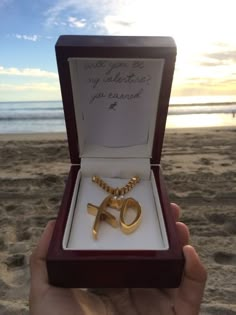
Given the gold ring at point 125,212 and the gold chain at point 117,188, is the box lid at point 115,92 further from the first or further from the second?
the gold ring at point 125,212

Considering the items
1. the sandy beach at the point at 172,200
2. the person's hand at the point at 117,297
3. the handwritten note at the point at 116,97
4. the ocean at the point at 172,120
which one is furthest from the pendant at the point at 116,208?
the ocean at the point at 172,120

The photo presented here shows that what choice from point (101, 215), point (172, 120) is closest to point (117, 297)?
point (101, 215)

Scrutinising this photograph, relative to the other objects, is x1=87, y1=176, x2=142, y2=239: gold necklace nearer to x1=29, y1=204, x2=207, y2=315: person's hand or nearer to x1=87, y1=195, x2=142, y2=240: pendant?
x1=87, y1=195, x2=142, y2=240: pendant

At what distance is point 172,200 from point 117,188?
5.78 ft

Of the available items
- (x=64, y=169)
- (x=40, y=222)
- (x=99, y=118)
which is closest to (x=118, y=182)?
(x=99, y=118)

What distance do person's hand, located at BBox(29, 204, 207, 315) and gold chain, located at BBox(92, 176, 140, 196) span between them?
309 mm

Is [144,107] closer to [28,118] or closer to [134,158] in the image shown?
[134,158]

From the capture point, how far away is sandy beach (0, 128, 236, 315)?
201cm

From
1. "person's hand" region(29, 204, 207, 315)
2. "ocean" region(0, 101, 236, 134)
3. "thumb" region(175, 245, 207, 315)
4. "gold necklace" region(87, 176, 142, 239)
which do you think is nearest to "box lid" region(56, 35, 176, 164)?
"gold necklace" region(87, 176, 142, 239)

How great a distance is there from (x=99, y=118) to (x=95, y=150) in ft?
0.41

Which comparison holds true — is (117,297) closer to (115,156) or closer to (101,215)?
(101,215)

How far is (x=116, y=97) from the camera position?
1385mm

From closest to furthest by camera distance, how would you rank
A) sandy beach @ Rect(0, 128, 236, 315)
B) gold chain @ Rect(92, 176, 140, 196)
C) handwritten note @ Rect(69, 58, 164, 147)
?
handwritten note @ Rect(69, 58, 164, 147)
gold chain @ Rect(92, 176, 140, 196)
sandy beach @ Rect(0, 128, 236, 315)

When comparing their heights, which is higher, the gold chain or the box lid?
the box lid
